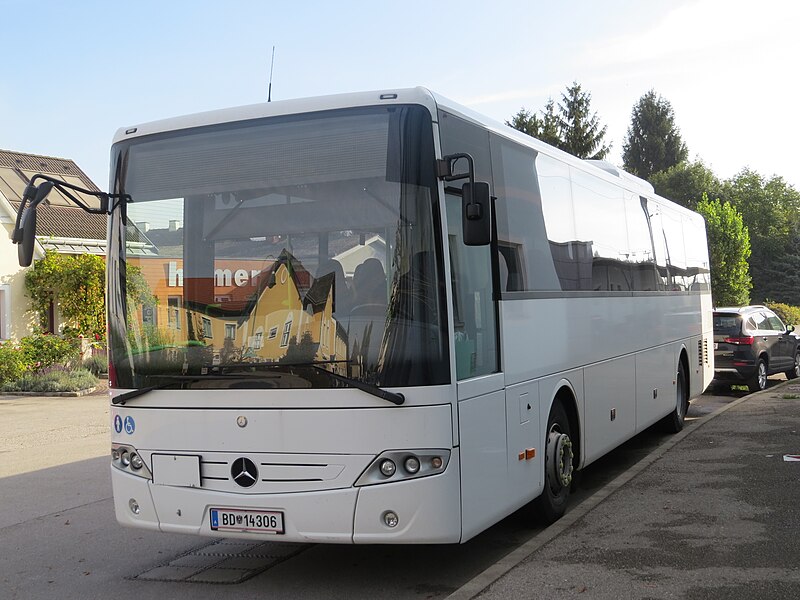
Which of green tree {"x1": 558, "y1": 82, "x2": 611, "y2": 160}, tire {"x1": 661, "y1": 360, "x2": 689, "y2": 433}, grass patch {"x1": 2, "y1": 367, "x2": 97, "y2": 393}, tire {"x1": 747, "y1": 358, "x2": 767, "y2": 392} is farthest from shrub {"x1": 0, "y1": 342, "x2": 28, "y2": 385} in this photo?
green tree {"x1": 558, "y1": 82, "x2": 611, "y2": 160}

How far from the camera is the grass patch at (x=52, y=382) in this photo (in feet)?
73.2

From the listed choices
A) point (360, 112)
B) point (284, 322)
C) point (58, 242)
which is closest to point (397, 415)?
point (284, 322)

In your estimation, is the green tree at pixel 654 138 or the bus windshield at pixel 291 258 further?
the green tree at pixel 654 138

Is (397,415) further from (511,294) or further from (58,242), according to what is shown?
(58,242)

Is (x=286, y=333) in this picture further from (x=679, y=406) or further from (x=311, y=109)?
(x=679, y=406)

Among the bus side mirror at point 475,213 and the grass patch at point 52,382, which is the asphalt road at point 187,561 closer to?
the bus side mirror at point 475,213

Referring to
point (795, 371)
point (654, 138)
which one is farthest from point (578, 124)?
point (795, 371)

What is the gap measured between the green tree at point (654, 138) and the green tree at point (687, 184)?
7.82m

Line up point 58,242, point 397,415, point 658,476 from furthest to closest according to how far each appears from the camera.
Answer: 1. point 58,242
2. point 658,476
3. point 397,415

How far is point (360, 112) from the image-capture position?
6.13 m

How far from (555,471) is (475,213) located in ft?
9.53

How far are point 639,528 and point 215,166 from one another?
414 cm

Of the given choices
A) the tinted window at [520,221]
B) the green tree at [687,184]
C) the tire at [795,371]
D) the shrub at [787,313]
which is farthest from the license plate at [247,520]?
the green tree at [687,184]

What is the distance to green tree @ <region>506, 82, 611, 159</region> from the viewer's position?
67.0 metres
